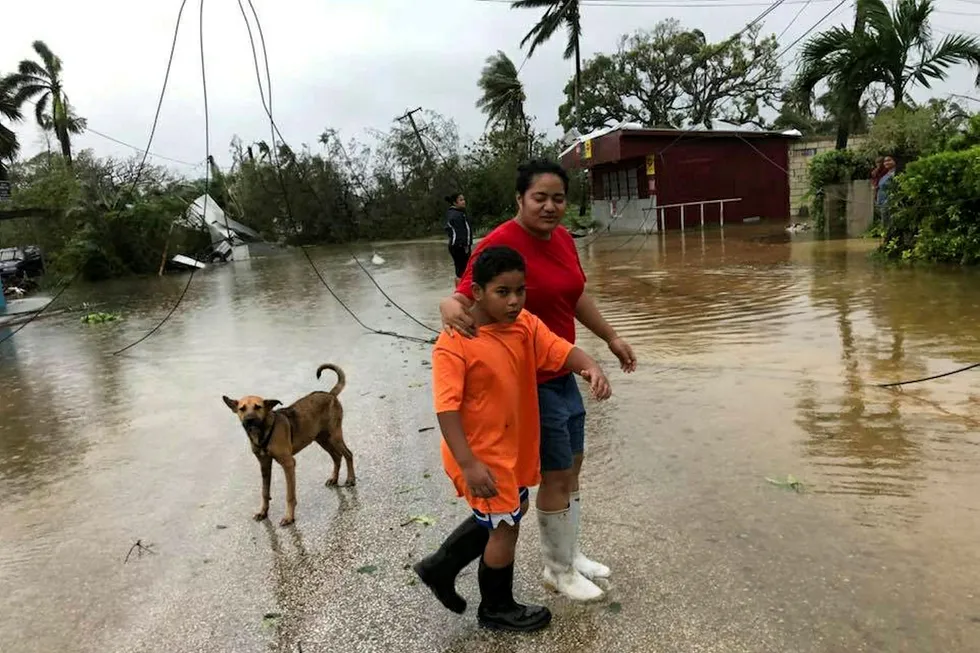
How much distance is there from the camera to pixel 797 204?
2627 cm

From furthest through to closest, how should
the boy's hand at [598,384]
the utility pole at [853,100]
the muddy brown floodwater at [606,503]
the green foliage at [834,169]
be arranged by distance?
the green foliage at [834,169], the utility pole at [853,100], the muddy brown floodwater at [606,503], the boy's hand at [598,384]

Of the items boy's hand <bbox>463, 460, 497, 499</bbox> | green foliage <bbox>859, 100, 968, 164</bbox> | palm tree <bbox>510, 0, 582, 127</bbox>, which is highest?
palm tree <bbox>510, 0, 582, 127</bbox>

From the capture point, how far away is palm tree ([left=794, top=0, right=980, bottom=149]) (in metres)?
15.3

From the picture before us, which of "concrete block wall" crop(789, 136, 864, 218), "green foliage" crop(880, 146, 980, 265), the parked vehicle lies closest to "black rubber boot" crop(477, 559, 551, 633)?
"green foliage" crop(880, 146, 980, 265)

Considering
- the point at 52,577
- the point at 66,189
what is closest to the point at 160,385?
the point at 52,577

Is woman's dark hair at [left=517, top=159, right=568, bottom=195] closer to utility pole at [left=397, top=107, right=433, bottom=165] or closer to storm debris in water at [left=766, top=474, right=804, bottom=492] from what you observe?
storm debris in water at [left=766, top=474, right=804, bottom=492]

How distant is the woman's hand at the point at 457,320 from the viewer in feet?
7.93

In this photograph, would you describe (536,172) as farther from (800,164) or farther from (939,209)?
(800,164)

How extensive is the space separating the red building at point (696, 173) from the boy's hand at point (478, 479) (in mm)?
22699

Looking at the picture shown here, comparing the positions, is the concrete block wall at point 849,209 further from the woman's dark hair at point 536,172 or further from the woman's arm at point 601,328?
the woman's dark hair at point 536,172

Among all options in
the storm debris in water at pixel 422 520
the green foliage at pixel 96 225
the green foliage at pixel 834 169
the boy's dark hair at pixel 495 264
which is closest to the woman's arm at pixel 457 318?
the boy's dark hair at pixel 495 264

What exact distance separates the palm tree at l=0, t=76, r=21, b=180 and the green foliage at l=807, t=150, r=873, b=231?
89.3ft

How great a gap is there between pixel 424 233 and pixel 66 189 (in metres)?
15.4

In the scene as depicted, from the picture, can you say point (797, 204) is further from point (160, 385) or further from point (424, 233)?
point (160, 385)
